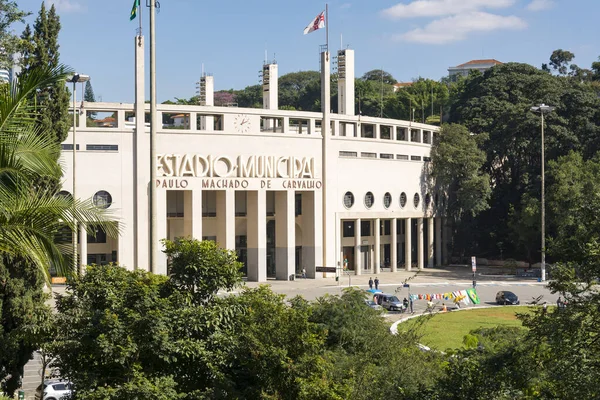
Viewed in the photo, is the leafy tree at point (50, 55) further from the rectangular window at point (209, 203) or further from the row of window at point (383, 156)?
the row of window at point (383, 156)

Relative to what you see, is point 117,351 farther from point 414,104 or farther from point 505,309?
point 414,104

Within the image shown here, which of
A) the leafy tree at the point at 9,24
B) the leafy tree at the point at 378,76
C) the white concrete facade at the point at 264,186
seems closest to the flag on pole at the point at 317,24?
the white concrete facade at the point at 264,186

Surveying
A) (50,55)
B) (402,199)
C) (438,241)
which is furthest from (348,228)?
(50,55)

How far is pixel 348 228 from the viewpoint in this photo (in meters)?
71.4

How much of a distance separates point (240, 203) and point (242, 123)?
737 cm

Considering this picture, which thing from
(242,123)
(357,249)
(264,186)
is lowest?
(357,249)

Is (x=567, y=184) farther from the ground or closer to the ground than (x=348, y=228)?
farther from the ground

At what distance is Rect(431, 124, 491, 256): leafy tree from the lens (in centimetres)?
7219

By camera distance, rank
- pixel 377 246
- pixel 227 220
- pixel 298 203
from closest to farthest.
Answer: pixel 227 220 < pixel 298 203 < pixel 377 246

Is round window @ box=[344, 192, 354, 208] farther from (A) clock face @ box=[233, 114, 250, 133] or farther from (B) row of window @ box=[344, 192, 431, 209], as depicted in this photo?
(A) clock face @ box=[233, 114, 250, 133]

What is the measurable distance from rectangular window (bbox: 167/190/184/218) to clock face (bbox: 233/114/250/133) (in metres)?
6.63

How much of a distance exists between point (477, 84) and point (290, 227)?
1158 inches

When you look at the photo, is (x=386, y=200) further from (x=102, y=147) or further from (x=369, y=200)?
(x=102, y=147)

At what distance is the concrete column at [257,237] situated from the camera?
203ft
